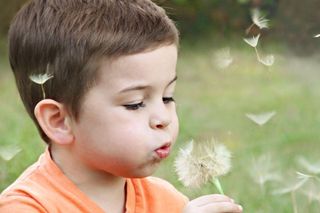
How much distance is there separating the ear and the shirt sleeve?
0.47 feet

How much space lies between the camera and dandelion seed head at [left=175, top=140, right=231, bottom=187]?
2.33m

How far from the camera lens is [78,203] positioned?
7.57 ft

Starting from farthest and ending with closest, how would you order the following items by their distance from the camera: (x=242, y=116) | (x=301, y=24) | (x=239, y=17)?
(x=239, y=17)
(x=301, y=24)
(x=242, y=116)

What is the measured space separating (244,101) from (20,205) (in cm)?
373

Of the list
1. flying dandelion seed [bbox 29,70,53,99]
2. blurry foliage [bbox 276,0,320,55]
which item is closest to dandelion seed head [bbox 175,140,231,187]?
flying dandelion seed [bbox 29,70,53,99]

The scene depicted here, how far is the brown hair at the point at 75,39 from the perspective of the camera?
7.38 ft

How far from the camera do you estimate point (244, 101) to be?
588 cm

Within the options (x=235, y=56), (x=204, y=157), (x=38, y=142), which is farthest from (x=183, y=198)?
(x=235, y=56)

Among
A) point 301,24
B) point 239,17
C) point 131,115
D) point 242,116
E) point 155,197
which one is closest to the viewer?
point 131,115

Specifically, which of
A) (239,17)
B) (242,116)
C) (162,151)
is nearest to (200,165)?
(162,151)

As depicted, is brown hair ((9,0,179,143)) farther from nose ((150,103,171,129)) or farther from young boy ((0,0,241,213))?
nose ((150,103,171,129))

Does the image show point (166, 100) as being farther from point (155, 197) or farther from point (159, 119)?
point (155, 197)

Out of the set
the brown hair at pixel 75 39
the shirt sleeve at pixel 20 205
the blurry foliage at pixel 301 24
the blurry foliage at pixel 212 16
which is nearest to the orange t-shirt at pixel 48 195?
the shirt sleeve at pixel 20 205

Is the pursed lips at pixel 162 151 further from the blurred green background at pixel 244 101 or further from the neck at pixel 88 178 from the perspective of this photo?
the blurred green background at pixel 244 101
